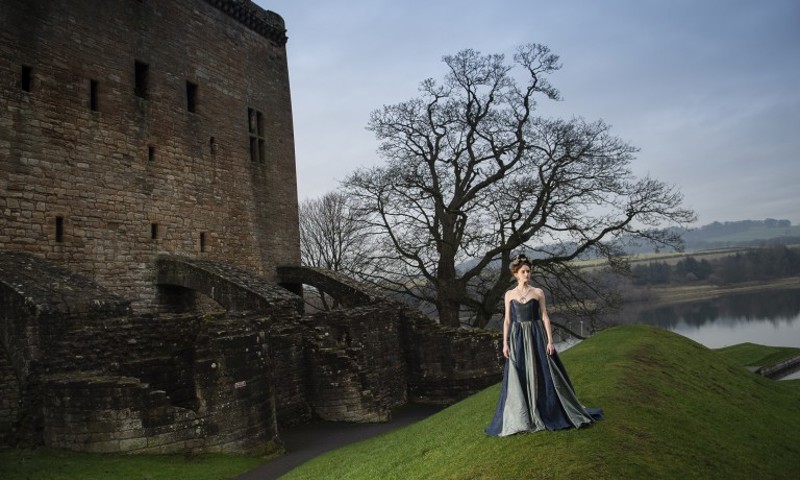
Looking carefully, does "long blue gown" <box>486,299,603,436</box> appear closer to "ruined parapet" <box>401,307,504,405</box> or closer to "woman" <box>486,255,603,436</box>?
"woman" <box>486,255,603,436</box>

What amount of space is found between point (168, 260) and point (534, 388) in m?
12.2

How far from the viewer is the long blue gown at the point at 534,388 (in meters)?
6.70

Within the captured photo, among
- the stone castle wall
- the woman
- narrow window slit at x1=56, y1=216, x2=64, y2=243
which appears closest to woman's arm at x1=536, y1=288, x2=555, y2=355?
the woman

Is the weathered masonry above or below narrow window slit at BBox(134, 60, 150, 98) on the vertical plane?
below

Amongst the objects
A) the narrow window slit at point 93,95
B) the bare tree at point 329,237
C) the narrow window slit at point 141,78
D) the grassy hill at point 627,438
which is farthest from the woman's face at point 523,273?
the bare tree at point 329,237

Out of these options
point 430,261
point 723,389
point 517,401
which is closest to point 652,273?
point 430,261

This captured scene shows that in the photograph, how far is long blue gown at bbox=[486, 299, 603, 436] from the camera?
264 inches

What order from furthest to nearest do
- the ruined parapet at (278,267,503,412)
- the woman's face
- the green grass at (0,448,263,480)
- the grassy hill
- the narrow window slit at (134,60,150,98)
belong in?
the narrow window slit at (134,60,150,98)
the ruined parapet at (278,267,503,412)
the green grass at (0,448,263,480)
the woman's face
the grassy hill

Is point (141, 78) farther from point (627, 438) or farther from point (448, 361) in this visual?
point (627, 438)

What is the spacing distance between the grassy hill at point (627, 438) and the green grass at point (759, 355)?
11400 mm

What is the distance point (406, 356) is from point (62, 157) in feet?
38.1

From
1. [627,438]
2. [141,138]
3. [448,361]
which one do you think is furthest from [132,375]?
[448,361]

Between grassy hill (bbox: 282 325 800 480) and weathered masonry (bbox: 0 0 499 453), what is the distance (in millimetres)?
3158

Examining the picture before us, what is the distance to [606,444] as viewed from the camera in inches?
237
